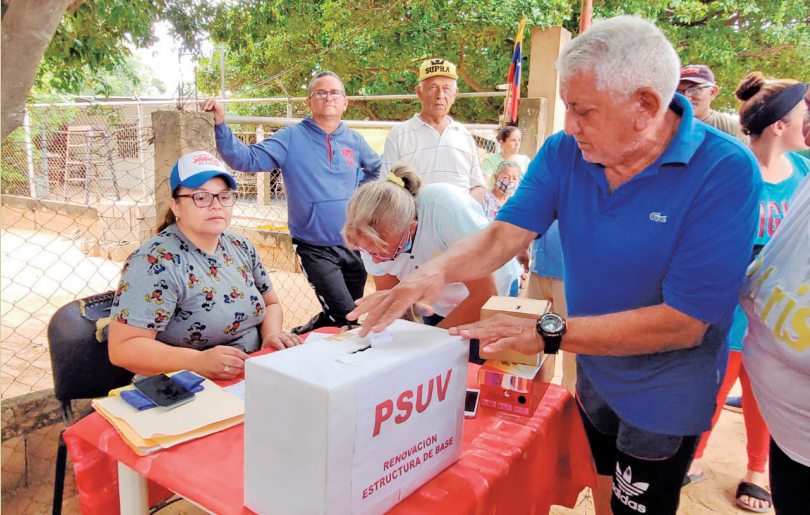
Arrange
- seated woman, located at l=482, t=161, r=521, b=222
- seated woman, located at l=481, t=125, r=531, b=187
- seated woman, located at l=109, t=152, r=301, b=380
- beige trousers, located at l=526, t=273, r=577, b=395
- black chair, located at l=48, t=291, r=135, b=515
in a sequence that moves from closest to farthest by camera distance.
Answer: seated woman, located at l=109, t=152, r=301, b=380, black chair, located at l=48, t=291, r=135, b=515, beige trousers, located at l=526, t=273, r=577, b=395, seated woman, located at l=482, t=161, r=521, b=222, seated woman, located at l=481, t=125, r=531, b=187

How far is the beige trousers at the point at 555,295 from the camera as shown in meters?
3.06

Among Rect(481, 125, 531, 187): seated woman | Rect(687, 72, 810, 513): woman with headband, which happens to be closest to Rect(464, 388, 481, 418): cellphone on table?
Rect(687, 72, 810, 513): woman with headband

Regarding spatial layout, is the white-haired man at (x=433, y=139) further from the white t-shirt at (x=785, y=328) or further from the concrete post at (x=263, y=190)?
the concrete post at (x=263, y=190)

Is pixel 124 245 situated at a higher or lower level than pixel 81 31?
lower

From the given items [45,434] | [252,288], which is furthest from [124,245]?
[252,288]

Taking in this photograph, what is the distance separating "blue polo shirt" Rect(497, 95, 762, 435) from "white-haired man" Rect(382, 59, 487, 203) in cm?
192

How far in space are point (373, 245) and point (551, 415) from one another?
0.85 meters

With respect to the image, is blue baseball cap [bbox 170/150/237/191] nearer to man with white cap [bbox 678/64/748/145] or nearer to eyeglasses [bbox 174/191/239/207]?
eyeglasses [bbox 174/191/239/207]

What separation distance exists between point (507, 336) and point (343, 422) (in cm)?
55

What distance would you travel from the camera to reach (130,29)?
413 centimetres

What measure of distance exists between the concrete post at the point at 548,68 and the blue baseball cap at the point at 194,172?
4020 mm

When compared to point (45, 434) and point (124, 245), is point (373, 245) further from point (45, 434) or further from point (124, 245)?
point (124, 245)

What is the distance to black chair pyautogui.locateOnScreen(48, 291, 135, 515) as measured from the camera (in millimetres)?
1869

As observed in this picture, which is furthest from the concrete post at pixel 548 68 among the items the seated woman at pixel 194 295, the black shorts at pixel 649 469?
the black shorts at pixel 649 469
